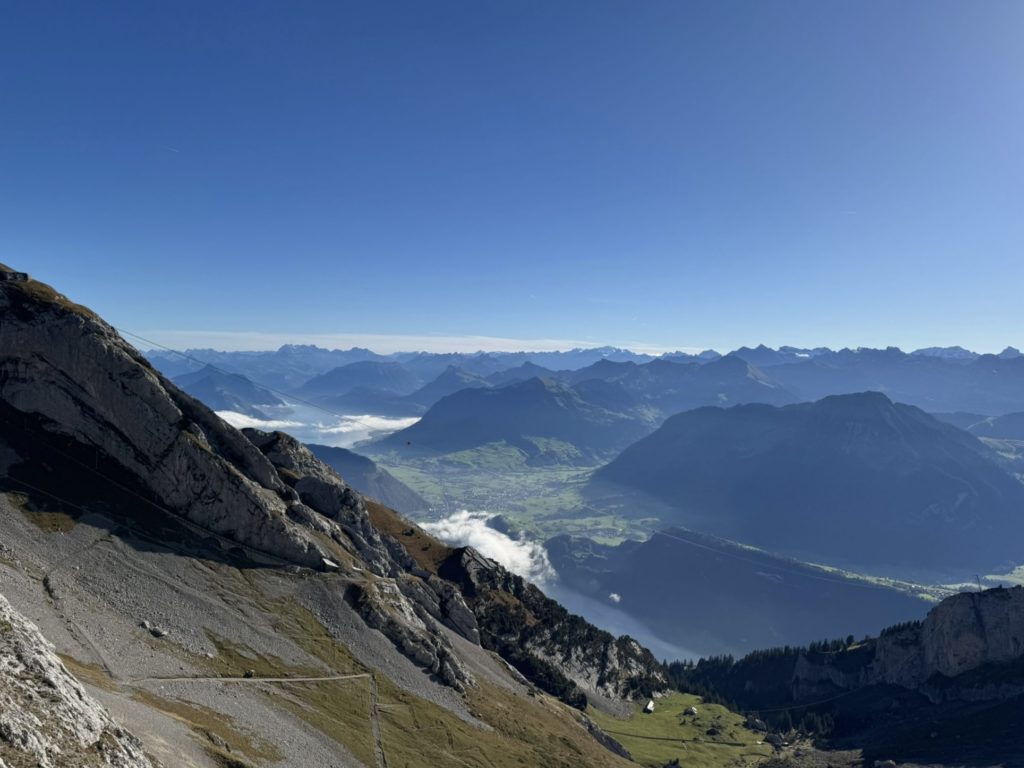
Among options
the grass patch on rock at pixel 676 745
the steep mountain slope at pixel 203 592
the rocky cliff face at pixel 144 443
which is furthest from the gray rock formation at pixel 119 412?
the grass patch on rock at pixel 676 745

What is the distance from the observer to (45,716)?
37719 mm

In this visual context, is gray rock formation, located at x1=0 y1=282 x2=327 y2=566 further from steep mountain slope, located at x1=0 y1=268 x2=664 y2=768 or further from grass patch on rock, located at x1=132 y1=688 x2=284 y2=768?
grass patch on rock, located at x1=132 y1=688 x2=284 y2=768

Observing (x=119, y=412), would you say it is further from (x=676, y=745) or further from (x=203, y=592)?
(x=676, y=745)

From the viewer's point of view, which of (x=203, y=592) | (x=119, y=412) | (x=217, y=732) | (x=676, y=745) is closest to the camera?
(x=217, y=732)

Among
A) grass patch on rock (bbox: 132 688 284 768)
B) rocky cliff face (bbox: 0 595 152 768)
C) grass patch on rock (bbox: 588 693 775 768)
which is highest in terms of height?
rocky cliff face (bbox: 0 595 152 768)

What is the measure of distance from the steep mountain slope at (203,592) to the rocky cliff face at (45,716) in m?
16.9

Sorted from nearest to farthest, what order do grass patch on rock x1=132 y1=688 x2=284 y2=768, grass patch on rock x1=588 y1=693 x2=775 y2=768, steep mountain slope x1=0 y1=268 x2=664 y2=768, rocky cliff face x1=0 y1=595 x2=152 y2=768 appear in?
rocky cliff face x1=0 y1=595 x2=152 y2=768, grass patch on rock x1=132 y1=688 x2=284 y2=768, steep mountain slope x1=0 y1=268 x2=664 y2=768, grass patch on rock x1=588 y1=693 x2=775 y2=768

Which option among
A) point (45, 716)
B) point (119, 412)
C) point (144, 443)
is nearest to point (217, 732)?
point (45, 716)

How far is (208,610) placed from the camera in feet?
309

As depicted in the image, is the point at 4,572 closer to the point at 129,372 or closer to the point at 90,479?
the point at 90,479

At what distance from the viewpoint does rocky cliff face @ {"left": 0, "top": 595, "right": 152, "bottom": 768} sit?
1352 inches

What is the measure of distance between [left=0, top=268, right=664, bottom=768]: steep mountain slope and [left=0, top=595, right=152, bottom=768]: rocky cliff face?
16.9 meters

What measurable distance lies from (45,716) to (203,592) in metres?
64.9

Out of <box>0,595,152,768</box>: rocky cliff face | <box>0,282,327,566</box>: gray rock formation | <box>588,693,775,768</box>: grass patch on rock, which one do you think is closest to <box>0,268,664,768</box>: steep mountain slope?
<box>0,282,327,566</box>: gray rock formation
